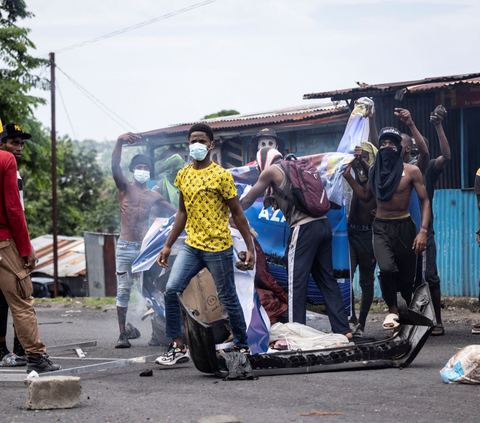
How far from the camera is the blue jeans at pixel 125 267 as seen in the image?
8.13 meters

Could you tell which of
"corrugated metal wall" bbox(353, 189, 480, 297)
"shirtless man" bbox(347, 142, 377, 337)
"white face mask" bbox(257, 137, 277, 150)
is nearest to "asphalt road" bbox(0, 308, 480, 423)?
"shirtless man" bbox(347, 142, 377, 337)

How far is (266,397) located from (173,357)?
1589mm

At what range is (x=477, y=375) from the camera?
5223 mm

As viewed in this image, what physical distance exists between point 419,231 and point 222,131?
31.2 feet

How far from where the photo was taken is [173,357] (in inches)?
249

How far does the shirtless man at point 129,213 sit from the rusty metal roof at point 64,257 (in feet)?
58.9

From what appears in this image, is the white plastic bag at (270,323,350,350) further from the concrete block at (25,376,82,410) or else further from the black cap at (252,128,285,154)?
the black cap at (252,128,285,154)

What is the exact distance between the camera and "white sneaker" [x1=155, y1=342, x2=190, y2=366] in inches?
248

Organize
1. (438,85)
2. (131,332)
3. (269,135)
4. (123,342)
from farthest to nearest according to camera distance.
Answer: (438,85), (269,135), (131,332), (123,342)

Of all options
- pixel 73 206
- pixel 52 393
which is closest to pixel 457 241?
pixel 52 393

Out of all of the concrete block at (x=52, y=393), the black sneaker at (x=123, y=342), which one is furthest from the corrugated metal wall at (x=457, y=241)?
the concrete block at (x=52, y=393)

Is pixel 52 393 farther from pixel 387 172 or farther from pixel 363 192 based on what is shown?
pixel 363 192

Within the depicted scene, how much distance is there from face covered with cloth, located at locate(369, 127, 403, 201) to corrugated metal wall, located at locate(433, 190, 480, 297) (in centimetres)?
548

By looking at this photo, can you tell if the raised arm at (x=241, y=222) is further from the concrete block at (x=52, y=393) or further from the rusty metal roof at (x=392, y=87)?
the rusty metal roof at (x=392, y=87)
